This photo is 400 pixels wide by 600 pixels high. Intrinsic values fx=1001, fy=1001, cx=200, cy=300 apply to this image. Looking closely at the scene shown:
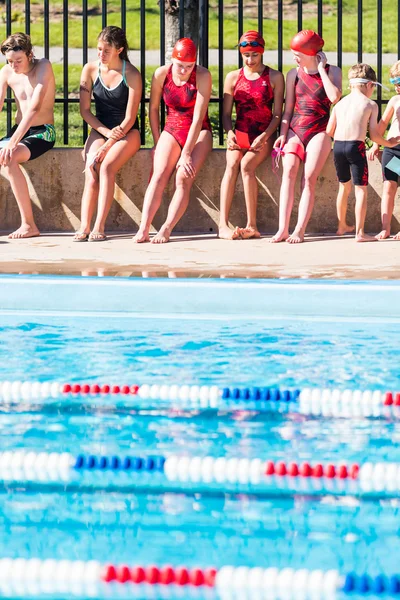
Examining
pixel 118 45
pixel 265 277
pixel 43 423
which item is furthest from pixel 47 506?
pixel 118 45

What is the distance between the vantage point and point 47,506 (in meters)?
3.21

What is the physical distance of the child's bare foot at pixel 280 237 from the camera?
8266mm

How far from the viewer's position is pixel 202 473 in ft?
11.5

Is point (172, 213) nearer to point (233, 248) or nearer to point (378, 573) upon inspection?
point (233, 248)

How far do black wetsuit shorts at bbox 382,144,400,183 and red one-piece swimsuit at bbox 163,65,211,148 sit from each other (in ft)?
5.16

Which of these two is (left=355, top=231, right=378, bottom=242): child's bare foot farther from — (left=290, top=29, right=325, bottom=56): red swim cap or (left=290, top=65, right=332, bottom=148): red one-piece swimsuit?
(left=290, top=29, right=325, bottom=56): red swim cap

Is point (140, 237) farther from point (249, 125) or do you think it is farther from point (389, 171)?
point (389, 171)

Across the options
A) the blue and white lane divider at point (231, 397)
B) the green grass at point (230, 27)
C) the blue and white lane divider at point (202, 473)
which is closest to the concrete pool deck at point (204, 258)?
the blue and white lane divider at point (231, 397)

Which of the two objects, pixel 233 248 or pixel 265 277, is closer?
pixel 265 277

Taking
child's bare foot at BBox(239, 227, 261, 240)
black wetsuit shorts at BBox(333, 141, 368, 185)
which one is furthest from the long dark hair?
black wetsuit shorts at BBox(333, 141, 368, 185)

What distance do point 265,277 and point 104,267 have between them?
116 centimetres

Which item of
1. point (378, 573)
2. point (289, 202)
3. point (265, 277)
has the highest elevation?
point (289, 202)

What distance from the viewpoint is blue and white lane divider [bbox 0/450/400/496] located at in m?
3.40

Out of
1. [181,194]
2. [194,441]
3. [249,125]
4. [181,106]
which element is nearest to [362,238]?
[249,125]
